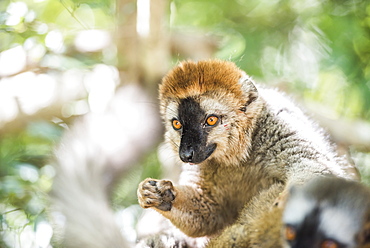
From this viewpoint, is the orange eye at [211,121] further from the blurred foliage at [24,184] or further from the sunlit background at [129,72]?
the blurred foliage at [24,184]

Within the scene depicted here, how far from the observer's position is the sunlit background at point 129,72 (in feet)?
12.5

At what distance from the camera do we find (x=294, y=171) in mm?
2938

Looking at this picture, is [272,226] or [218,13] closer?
[272,226]

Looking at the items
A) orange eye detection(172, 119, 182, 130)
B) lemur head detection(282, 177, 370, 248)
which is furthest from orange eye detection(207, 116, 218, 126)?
lemur head detection(282, 177, 370, 248)

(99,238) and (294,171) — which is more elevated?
(294,171)

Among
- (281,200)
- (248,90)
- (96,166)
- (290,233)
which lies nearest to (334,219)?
(290,233)

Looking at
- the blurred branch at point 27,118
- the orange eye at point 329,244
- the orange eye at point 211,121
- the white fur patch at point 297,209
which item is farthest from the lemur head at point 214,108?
the blurred branch at point 27,118

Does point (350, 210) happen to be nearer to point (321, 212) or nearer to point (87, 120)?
point (321, 212)

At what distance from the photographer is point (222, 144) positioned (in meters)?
3.30

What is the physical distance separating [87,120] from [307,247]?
2.27 metres

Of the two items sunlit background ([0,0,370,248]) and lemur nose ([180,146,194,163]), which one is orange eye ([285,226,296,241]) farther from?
sunlit background ([0,0,370,248])

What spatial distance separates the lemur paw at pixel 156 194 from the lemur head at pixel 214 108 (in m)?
0.34

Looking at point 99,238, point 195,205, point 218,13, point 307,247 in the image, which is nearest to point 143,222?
point 195,205

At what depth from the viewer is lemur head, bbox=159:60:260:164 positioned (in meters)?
3.24
